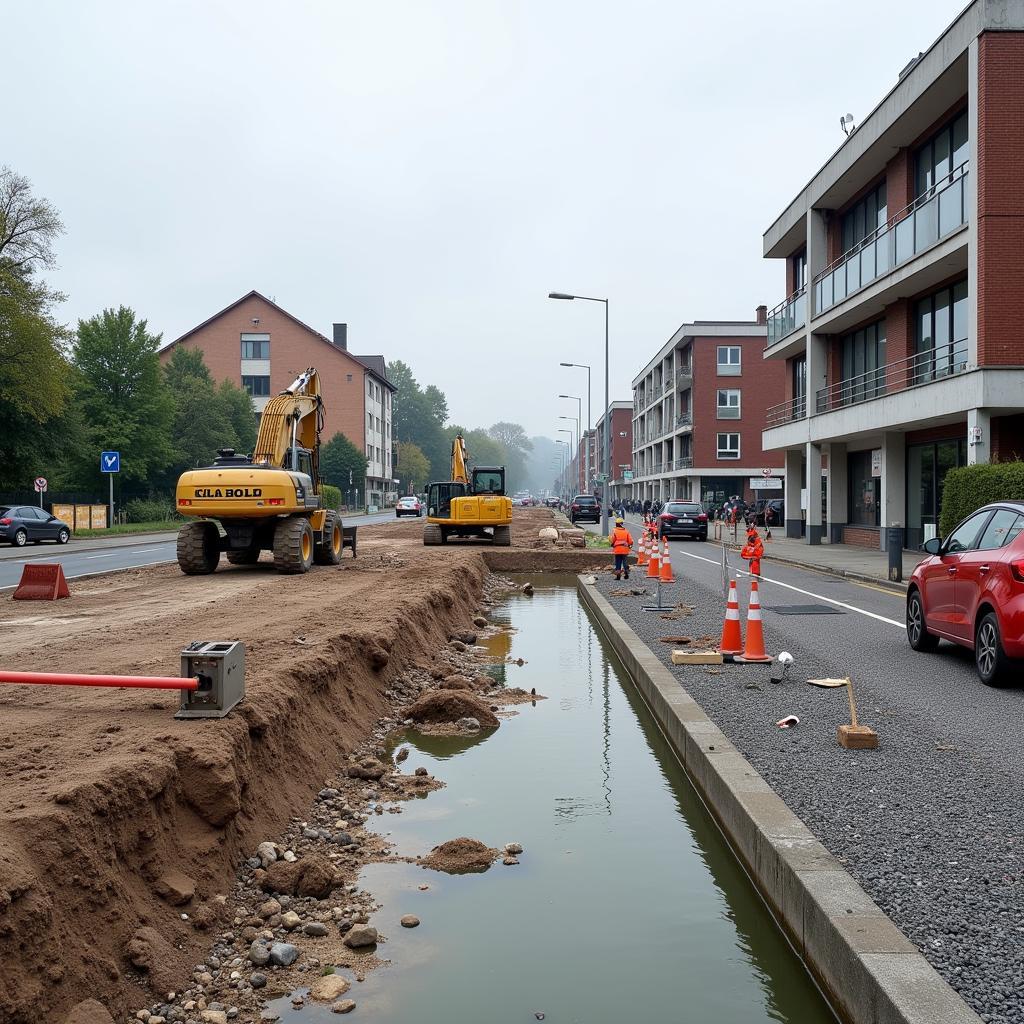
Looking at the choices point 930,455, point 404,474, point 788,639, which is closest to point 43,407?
point 930,455

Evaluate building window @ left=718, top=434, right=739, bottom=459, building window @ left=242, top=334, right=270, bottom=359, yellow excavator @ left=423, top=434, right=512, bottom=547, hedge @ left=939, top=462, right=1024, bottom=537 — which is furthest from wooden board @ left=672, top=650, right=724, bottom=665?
building window @ left=242, top=334, right=270, bottom=359

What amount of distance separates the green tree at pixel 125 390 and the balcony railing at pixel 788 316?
35.2 m

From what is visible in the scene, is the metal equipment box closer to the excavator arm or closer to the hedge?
the excavator arm

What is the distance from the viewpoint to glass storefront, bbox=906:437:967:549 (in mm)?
26016

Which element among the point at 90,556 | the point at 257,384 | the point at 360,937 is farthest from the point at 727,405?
the point at 360,937

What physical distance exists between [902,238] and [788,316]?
12.3 metres

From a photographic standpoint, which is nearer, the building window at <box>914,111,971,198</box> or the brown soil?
the brown soil

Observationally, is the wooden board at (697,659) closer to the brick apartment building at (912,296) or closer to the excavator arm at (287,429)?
the excavator arm at (287,429)

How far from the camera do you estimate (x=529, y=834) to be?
19.8ft

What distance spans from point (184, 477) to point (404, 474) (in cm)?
10452

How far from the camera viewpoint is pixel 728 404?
6762 centimetres

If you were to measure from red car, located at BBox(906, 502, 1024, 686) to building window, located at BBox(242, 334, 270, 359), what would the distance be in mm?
76390

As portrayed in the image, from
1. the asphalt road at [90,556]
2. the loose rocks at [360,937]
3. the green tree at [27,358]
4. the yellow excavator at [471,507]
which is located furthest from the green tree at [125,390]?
the loose rocks at [360,937]

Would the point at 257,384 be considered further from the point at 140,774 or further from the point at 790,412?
the point at 140,774
